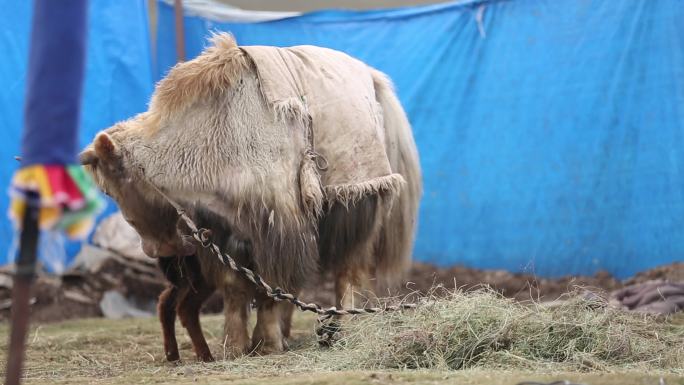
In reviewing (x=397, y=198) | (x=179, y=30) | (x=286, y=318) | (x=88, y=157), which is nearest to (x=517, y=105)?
(x=397, y=198)

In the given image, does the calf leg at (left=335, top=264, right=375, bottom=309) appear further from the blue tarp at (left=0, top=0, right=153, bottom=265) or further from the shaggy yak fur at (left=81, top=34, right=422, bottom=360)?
the blue tarp at (left=0, top=0, right=153, bottom=265)

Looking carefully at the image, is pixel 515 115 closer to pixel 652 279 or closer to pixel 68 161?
pixel 652 279

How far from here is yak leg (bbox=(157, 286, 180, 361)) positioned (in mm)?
6211

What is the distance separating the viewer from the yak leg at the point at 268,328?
589 cm

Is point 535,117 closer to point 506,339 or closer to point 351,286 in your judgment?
point 351,286

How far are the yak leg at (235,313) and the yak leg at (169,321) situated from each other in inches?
20.1

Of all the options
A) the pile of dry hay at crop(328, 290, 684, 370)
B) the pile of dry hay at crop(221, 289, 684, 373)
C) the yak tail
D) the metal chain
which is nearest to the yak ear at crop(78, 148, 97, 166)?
the metal chain

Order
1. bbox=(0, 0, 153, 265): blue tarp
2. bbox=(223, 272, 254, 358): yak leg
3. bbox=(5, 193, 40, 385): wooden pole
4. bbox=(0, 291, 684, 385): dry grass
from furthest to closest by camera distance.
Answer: bbox=(0, 0, 153, 265): blue tarp, bbox=(223, 272, 254, 358): yak leg, bbox=(0, 291, 684, 385): dry grass, bbox=(5, 193, 40, 385): wooden pole

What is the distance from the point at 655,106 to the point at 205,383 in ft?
18.2

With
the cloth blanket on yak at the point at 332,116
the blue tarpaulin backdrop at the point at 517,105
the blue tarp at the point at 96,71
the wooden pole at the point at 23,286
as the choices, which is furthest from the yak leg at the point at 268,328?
the blue tarpaulin backdrop at the point at 517,105

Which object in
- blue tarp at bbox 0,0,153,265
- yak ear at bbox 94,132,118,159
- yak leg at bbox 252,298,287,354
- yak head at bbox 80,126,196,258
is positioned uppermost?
blue tarp at bbox 0,0,153,265

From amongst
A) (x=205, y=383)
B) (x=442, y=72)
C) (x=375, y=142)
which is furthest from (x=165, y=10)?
(x=205, y=383)

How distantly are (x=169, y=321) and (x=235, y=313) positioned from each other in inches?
25.4

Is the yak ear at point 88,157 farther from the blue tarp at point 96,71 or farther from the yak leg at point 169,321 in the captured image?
the blue tarp at point 96,71
